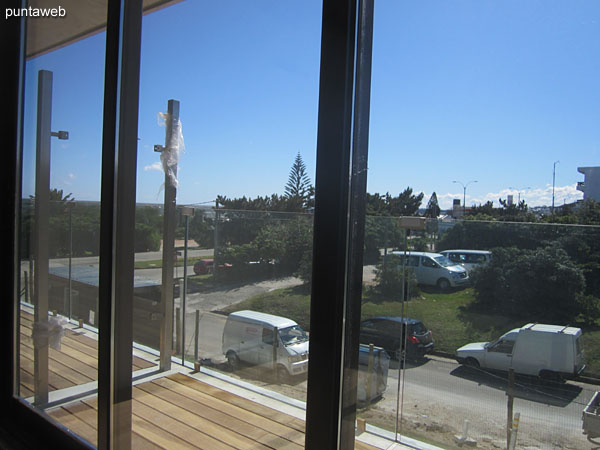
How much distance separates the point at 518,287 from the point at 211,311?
0.94 m

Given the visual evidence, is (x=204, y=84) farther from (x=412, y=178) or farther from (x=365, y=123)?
(x=412, y=178)

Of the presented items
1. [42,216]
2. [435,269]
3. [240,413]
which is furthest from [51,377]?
[435,269]

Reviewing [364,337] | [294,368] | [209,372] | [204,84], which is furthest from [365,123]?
[209,372]

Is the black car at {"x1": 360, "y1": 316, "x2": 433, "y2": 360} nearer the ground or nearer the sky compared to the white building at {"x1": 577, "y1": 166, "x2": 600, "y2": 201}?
nearer the ground

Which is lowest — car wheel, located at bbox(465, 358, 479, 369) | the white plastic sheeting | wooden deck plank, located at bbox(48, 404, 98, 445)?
wooden deck plank, located at bbox(48, 404, 98, 445)

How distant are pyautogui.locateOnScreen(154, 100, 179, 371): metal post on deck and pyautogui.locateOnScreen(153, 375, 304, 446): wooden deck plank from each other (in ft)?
0.28

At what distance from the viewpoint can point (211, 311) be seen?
1310 mm

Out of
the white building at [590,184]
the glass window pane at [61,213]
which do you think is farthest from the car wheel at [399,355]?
the glass window pane at [61,213]

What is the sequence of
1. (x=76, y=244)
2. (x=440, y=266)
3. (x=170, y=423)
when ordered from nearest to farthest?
(x=440, y=266)
(x=170, y=423)
(x=76, y=244)

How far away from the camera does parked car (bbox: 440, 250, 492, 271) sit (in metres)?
0.70

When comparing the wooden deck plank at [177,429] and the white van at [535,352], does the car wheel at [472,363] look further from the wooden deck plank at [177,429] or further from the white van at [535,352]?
the wooden deck plank at [177,429]

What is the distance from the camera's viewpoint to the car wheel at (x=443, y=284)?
0.76 meters

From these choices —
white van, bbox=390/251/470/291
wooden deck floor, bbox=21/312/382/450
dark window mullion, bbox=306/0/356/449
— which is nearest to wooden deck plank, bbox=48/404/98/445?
wooden deck floor, bbox=21/312/382/450

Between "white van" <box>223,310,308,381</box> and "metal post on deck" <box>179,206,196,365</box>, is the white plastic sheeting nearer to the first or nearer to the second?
"metal post on deck" <box>179,206,196,365</box>
